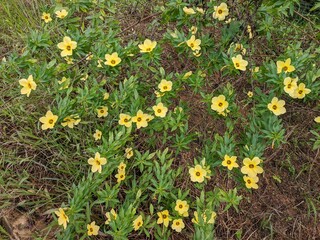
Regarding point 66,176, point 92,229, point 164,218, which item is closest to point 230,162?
point 164,218

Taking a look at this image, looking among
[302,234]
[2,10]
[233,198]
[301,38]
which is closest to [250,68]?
[301,38]

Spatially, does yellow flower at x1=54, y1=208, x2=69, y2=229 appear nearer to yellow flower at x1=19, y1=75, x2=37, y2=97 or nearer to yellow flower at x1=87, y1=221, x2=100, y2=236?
yellow flower at x1=87, y1=221, x2=100, y2=236

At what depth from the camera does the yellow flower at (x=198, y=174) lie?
1.71 meters

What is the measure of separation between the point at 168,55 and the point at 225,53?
1.75ft

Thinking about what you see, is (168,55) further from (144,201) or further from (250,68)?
(144,201)

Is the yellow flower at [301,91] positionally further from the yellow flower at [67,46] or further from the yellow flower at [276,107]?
the yellow flower at [67,46]

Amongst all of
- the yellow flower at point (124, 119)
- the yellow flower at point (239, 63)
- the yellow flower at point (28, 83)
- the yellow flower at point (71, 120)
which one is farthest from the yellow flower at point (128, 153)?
the yellow flower at point (239, 63)

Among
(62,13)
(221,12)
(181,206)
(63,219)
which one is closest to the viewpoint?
(63,219)

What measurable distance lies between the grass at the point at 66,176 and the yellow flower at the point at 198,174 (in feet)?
1.06

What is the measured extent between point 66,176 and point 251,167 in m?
0.93

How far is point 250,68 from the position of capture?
6.79ft

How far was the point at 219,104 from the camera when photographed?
70.9 inches

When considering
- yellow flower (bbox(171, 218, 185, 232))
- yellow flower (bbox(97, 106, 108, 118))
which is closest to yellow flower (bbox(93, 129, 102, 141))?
yellow flower (bbox(97, 106, 108, 118))

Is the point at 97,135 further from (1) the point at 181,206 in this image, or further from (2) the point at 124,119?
(1) the point at 181,206
